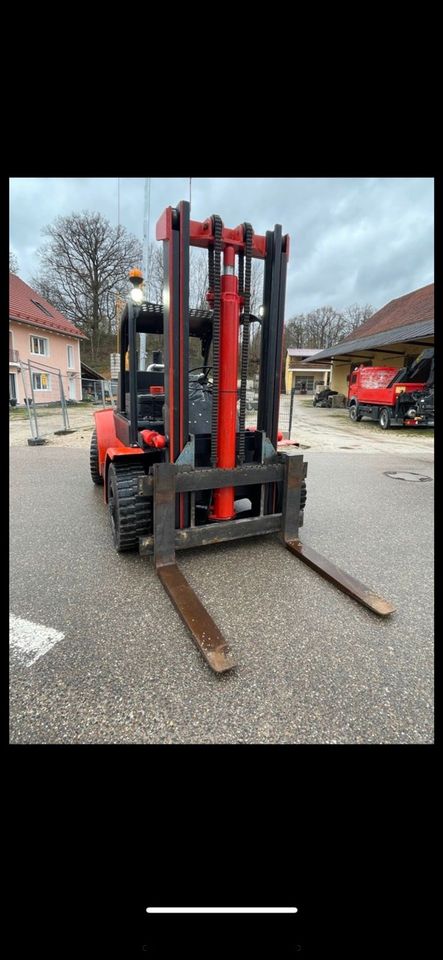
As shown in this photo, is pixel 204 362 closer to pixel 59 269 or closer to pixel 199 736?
pixel 199 736

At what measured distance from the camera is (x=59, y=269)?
33062 mm

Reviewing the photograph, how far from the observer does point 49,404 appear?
21.6 meters

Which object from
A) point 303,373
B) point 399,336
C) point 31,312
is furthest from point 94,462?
point 303,373

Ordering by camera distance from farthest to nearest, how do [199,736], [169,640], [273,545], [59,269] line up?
1. [59,269]
2. [273,545]
3. [169,640]
4. [199,736]

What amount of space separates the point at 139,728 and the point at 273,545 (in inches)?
87.2

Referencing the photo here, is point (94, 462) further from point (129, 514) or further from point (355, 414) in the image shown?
point (355, 414)

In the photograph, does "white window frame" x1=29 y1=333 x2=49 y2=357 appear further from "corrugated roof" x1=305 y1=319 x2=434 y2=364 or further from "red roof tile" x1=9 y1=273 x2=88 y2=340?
"corrugated roof" x1=305 y1=319 x2=434 y2=364

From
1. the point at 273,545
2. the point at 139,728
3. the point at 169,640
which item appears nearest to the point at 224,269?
the point at 273,545

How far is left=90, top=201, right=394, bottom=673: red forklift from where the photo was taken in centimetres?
283

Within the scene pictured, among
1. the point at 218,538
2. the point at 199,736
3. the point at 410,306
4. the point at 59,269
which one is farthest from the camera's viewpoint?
the point at 59,269

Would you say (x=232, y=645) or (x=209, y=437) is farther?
(x=209, y=437)

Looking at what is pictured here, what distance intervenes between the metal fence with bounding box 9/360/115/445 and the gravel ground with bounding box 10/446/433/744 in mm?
8007

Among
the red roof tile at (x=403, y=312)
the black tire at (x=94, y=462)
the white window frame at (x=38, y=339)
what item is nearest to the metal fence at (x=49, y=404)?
the white window frame at (x=38, y=339)

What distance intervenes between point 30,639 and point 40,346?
23.3 m
